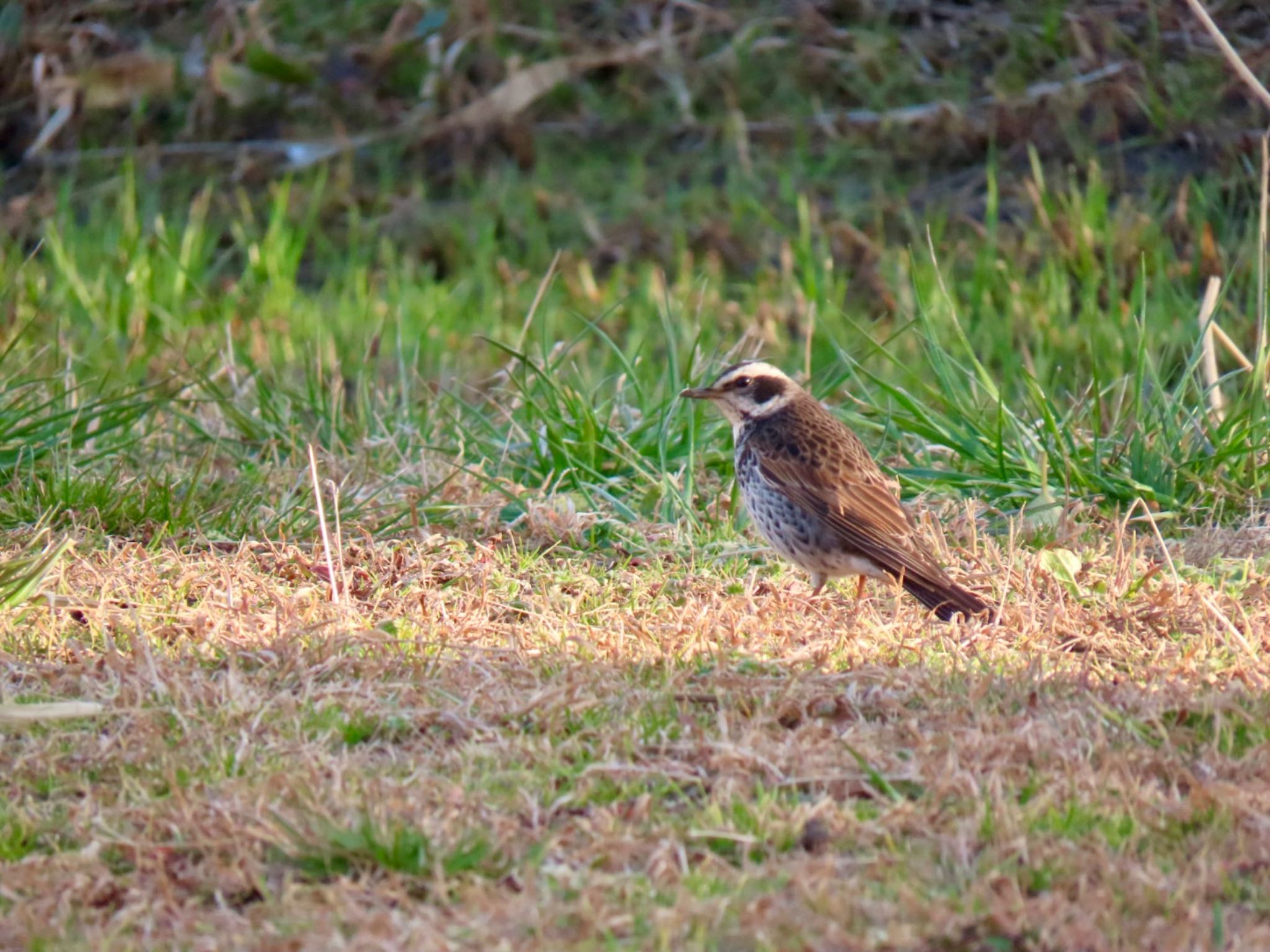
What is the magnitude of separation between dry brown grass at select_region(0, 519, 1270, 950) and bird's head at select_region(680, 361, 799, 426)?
3.23 feet

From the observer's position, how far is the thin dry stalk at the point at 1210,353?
6.43m

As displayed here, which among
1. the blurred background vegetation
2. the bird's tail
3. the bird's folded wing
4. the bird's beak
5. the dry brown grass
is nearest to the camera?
the dry brown grass

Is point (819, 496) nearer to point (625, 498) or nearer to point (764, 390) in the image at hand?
point (764, 390)

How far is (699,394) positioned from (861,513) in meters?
0.95

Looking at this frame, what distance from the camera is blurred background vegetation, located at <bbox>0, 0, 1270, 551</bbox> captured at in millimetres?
6355

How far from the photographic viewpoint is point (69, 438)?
606 centimetres

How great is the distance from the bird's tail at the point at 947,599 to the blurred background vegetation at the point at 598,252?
38.0 inches

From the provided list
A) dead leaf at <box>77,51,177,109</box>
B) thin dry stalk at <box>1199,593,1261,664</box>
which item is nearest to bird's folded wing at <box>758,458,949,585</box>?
thin dry stalk at <box>1199,593,1261,664</box>

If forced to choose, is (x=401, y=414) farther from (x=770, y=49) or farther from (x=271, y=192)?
(x=770, y=49)

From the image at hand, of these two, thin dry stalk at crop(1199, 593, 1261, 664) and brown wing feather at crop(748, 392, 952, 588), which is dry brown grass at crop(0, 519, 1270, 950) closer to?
thin dry stalk at crop(1199, 593, 1261, 664)

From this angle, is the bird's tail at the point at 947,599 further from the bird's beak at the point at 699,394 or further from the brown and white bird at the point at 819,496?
the bird's beak at the point at 699,394

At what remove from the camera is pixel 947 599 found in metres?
5.12

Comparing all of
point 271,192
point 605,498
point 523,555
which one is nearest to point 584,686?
point 523,555

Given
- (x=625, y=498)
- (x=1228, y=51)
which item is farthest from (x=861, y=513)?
(x=1228, y=51)
